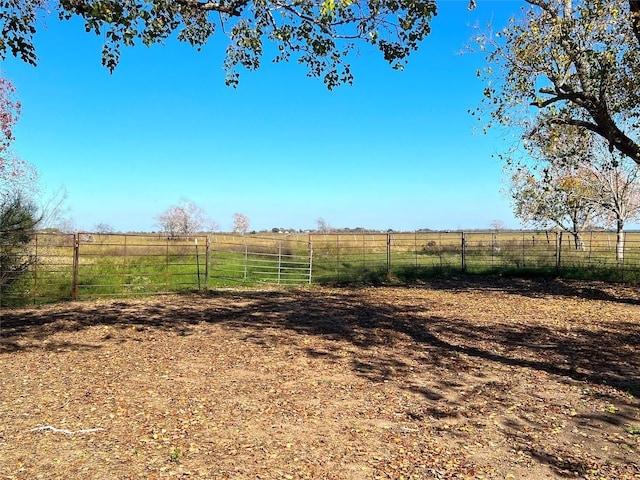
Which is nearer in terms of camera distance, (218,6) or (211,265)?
(218,6)

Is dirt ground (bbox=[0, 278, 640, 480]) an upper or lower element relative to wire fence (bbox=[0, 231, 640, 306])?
lower

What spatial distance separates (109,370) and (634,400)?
5710 millimetres

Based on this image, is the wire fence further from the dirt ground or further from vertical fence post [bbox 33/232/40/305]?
the dirt ground

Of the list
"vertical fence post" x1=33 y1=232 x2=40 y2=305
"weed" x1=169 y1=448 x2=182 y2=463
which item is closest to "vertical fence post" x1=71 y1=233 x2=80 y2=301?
"vertical fence post" x1=33 y1=232 x2=40 y2=305

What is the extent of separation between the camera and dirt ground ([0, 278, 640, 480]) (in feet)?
9.63

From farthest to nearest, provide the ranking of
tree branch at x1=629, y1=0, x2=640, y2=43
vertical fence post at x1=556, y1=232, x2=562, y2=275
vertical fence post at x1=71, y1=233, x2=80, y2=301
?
vertical fence post at x1=556, y1=232, x2=562, y2=275 < vertical fence post at x1=71, y1=233, x2=80, y2=301 < tree branch at x1=629, y1=0, x2=640, y2=43

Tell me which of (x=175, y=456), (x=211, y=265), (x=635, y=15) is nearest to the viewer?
(x=175, y=456)

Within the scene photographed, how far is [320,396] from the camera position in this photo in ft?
13.8

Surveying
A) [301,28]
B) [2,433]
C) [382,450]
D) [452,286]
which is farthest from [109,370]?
[452,286]

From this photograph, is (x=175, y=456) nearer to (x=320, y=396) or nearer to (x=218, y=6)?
(x=320, y=396)

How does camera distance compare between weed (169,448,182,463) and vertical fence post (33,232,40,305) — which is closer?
weed (169,448,182,463)

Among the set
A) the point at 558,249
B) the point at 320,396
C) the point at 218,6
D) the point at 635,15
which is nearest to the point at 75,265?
the point at 218,6

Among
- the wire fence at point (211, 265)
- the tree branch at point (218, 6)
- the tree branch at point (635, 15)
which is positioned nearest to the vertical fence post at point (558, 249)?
the wire fence at point (211, 265)

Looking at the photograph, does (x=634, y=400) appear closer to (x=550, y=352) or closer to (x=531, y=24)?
(x=550, y=352)
